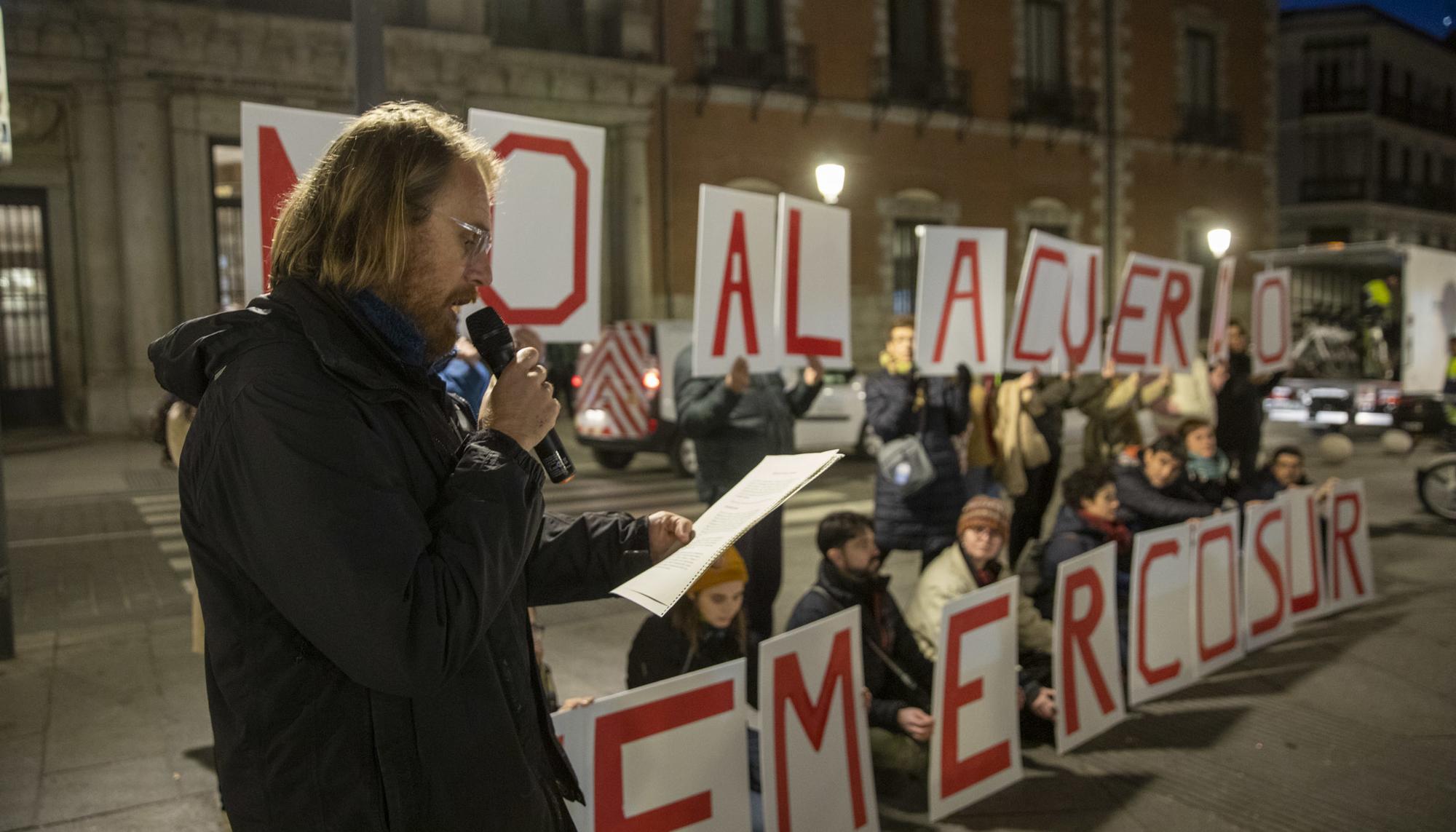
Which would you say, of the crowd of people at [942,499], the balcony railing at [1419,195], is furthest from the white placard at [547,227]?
the balcony railing at [1419,195]

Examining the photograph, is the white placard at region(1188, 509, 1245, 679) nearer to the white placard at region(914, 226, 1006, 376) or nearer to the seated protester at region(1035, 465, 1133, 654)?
the seated protester at region(1035, 465, 1133, 654)

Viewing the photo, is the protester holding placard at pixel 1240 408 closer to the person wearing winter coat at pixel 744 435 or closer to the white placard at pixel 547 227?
the person wearing winter coat at pixel 744 435

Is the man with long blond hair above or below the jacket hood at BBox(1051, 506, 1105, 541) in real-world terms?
above

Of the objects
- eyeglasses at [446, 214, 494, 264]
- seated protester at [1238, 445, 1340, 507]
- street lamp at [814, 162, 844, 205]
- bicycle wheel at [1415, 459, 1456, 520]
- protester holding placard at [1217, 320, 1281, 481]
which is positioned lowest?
bicycle wheel at [1415, 459, 1456, 520]

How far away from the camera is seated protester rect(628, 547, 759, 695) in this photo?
3973mm

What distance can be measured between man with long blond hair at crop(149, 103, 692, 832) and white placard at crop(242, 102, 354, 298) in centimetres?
254

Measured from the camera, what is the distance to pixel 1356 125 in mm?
42719

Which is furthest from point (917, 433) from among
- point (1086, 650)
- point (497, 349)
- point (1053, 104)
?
point (1053, 104)

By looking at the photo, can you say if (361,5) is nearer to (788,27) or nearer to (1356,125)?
(788,27)

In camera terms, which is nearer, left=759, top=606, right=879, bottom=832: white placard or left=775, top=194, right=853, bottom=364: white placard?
left=759, top=606, right=879, bottom=832: white placard

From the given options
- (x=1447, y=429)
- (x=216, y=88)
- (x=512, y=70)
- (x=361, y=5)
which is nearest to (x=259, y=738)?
(x=361, y=5)

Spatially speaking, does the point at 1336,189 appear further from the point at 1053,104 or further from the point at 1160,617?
the point at 1160,617

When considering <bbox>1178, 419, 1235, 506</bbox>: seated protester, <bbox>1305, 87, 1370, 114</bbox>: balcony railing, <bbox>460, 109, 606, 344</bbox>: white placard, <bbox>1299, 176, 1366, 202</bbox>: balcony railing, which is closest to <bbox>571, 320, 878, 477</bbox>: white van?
<bbox>1178, 419, 1235, 506</bbox>: seated protester

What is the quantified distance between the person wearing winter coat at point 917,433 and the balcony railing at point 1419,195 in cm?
4473
